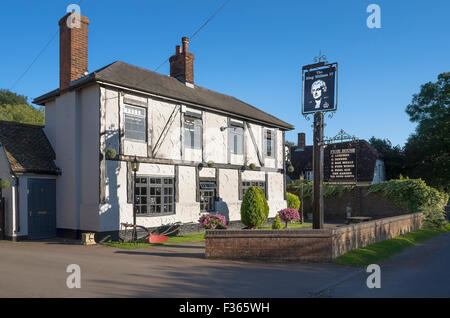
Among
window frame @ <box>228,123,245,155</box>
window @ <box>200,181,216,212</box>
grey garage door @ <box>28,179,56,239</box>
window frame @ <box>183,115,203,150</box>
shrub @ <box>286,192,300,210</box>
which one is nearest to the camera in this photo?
grey garage door @ <box>28,179,56,239</box>

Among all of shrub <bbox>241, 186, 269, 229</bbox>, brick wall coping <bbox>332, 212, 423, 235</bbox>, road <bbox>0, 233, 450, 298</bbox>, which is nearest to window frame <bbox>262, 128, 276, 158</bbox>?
shrub <bbox>241, 186, 269, 229</bbox>

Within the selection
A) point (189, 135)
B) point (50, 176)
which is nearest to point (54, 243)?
point (50, 176)

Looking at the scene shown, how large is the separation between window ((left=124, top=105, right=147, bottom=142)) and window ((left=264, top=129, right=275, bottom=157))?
8.72 m

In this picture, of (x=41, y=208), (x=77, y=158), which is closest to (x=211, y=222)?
(x=77, y=158)

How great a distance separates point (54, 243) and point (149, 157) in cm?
483

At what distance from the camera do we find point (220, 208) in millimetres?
18812

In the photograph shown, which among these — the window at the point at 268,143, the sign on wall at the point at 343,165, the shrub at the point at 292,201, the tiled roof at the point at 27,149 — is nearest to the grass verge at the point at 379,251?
the sign on wall at the point at 343,165

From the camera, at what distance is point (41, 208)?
14.9 m

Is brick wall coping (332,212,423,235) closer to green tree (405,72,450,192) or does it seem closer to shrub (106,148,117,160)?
shrub (106,148,117,160)

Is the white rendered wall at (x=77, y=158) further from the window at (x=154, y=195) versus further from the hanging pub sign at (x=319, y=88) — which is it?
the hanging pub sign at (x=319, y=88)

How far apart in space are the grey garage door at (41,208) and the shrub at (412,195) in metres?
19.0

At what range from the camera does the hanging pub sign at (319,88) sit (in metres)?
11.5

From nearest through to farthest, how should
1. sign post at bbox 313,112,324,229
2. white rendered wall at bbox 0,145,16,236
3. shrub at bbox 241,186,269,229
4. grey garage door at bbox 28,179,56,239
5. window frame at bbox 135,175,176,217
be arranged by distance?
1. sign post at bbox 313,112,324,229
2. white rendered wall at bbox 0,145,16,236
3. grey garage door at bbox 28,179,56,239
4. window frame at bbox 135,175,176,217
5. shrub at bbox 241,186,269,229

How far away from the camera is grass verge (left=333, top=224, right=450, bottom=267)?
9914mm
